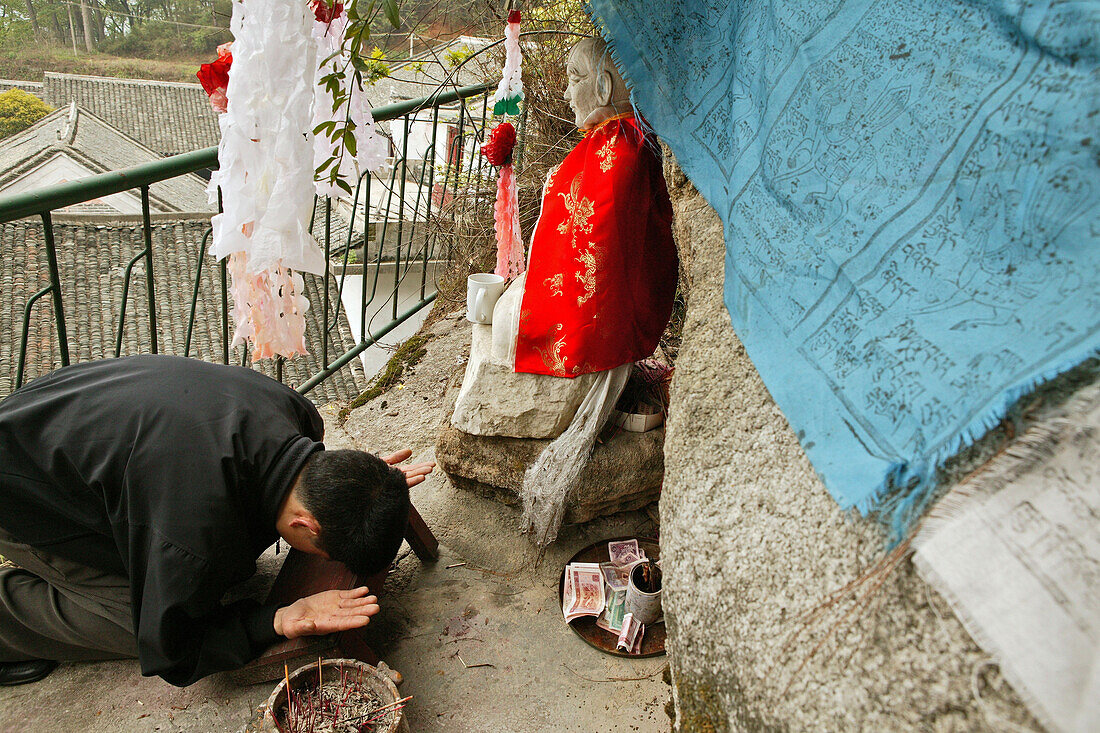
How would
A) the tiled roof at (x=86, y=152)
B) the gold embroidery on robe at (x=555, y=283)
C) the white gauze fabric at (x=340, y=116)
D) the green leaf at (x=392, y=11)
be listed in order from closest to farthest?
1. the green leaf at (x=392, y=11)
2. the white gauze fabric at (x=340, y=116)
3. the gold embroidery on robe at (x=555, y=283)
4. the tiled roof at (x=86, y=152)

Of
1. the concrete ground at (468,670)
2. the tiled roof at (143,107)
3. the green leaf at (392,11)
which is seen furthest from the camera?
the tiled roof at (143,107)

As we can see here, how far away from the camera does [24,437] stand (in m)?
1.78

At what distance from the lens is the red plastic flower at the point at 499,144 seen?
250 cm

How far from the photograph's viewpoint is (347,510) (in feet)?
5.80

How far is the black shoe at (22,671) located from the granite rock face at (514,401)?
1509 millimetres

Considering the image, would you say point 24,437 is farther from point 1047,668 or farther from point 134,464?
point 1047,668

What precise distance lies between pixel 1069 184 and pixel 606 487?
1.72m

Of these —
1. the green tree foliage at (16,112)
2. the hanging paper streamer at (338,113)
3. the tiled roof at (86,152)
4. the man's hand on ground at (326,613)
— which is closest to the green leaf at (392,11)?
the hanging paper streamer at (338,113)

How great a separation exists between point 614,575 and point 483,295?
A: 1.17 m

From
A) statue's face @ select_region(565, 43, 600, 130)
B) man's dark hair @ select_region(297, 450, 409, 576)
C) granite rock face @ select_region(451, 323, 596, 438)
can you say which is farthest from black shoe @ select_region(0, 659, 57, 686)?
statue's face @ select_region(565, 43, 600, 130)

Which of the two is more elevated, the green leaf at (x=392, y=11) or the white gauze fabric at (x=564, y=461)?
the green leaf at (x=392, y=11)

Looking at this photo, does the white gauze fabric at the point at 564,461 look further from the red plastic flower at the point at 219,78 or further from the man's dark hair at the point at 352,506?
the red plastic flower at the point at 219,78

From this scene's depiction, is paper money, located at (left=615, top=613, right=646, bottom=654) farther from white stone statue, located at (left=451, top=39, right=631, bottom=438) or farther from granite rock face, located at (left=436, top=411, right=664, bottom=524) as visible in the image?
white stone statue, located at (left=451, top=39, right=631, bottom=438)

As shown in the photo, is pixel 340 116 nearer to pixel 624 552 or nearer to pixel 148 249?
pixel 148 249
